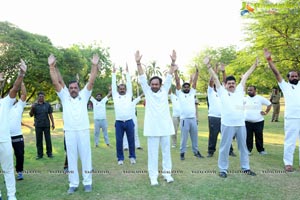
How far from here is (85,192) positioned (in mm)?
5492

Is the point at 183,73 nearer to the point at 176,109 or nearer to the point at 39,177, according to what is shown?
the point at 176,109

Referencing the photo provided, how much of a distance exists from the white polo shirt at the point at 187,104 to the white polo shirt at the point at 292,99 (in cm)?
248

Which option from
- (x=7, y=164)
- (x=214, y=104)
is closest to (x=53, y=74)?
(x=7, y=164)

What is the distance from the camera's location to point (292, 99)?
21.7 ft

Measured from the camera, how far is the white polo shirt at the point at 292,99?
6578mm

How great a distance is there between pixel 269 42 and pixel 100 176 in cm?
1293

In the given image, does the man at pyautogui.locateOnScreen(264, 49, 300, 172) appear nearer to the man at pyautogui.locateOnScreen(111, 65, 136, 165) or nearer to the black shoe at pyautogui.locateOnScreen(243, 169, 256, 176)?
the black shoe at pyautogui.locateOnScreen(243, 169, 256, 176)

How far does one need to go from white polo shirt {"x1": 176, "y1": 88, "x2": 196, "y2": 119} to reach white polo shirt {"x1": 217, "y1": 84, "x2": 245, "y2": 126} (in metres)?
1.84

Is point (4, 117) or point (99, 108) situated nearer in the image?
point (4, 117)

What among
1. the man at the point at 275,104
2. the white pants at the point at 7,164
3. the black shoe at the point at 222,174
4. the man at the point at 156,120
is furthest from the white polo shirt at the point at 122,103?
the man at the point at 275,104

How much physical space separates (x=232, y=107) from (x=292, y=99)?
162 centimetres

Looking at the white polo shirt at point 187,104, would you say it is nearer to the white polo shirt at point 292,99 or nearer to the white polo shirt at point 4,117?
the white polo shirt at point 292,99

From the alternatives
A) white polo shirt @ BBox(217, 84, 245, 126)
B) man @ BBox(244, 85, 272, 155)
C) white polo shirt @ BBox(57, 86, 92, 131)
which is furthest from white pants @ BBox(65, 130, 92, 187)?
man @ BBox(244, 85, 272, 155)

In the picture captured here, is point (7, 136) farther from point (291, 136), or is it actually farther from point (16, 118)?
point (291, 136)
